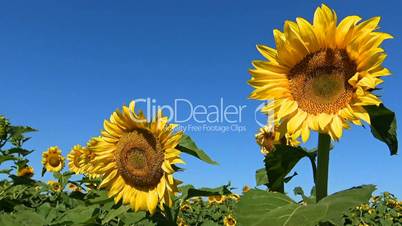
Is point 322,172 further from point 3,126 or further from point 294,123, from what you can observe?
point 3,126

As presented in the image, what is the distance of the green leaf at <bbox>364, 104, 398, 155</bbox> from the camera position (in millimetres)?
2793

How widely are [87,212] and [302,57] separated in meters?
2.03

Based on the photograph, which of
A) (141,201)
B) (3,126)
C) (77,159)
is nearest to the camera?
(141,201)

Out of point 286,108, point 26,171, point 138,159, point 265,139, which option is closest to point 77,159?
point 26,171

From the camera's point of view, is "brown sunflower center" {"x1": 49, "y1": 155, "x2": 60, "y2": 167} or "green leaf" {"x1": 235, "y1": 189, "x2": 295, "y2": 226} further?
"brown sunflower center" {"x1": 49, "y1": 155, "x2": 60, "y2": 167}

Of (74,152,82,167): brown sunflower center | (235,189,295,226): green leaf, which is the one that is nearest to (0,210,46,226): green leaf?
(235,189,295,226): green leaf

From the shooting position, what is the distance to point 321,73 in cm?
302

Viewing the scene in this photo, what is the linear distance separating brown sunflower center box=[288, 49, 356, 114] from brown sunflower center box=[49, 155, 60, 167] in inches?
353

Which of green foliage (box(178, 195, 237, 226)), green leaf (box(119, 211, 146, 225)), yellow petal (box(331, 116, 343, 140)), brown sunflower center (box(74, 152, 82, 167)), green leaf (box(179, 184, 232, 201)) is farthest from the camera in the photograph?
green foliage (box(178, 195, 237, 226))

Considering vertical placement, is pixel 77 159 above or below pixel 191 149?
above

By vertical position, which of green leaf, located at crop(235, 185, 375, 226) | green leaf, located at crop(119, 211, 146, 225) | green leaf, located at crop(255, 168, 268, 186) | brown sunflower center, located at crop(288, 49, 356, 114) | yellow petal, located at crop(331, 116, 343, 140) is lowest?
green leaf, located at crop(235, 185, 375, 226)

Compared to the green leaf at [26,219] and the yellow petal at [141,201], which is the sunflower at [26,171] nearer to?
the green leaf at [26,219]

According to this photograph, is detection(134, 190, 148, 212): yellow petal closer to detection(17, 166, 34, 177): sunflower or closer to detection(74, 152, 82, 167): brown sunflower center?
detection(74, 152, 82, 167): brown sunflower center

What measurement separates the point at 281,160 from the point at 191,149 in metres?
0.72
